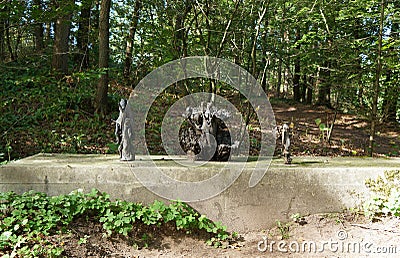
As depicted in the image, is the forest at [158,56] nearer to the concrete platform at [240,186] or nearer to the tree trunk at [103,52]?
the tree trunk at [103,52]

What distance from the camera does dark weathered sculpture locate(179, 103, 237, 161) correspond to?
4.03 m

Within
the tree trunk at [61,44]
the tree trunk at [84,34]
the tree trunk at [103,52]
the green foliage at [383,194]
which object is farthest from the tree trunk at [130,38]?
the green foliage at [383,194]

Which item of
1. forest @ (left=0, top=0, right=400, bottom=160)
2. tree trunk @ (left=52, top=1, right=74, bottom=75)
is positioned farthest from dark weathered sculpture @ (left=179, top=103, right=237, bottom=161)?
tree trunk @ (left=52, top=1, right=74, bottom=75)

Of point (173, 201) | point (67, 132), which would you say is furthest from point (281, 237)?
point (67, 132)

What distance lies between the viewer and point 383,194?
12.4ft

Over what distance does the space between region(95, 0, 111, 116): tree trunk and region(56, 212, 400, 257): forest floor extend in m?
4.35

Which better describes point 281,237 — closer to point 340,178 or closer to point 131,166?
point 340,178

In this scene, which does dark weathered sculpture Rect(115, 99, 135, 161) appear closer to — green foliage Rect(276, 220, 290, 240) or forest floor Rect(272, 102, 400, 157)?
green foliage Rect(276, 220, 290, 240)

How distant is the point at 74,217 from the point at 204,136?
5.68ft

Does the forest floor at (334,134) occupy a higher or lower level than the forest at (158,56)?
lower

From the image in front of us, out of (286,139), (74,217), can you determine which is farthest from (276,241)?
(74,217)

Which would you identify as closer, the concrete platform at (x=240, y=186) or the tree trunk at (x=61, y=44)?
the concrete platform at (x=240, y=186)

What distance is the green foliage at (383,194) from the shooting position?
146 inches

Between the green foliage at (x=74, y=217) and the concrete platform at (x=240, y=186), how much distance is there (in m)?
0.14
